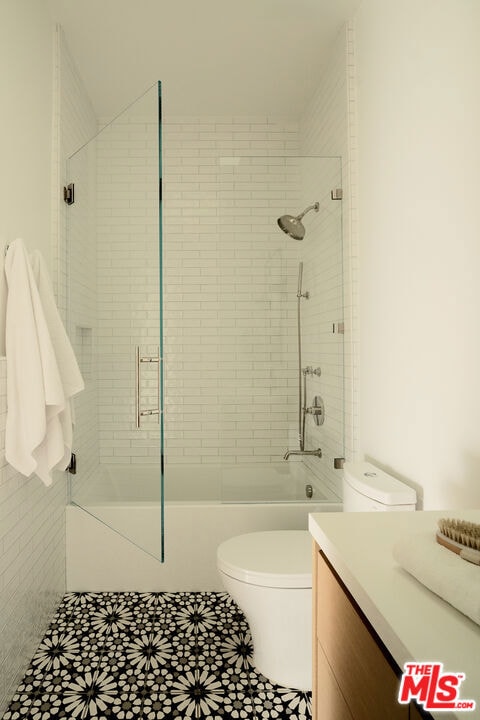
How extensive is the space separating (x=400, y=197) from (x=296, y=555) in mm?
1458

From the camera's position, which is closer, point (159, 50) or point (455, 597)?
point (455, 597)

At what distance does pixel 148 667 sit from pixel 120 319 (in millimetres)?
1495

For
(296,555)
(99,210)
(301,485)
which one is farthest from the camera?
(301,485)

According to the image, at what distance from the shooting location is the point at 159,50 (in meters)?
2.68

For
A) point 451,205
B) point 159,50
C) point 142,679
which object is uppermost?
point 159,50

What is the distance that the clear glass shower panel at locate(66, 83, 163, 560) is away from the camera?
6.98 feet

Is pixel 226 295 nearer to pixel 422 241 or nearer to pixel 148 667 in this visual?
pixel 422 241

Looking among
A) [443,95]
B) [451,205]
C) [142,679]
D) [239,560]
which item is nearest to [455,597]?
[451,205]

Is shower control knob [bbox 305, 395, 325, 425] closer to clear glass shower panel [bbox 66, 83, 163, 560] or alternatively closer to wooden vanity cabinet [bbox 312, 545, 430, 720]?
clear glass shower panel [bbox 66, 83, 163, 560]

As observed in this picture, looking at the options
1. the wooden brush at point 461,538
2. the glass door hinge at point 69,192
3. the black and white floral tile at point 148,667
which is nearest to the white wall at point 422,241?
the wooden brush at point 461,538

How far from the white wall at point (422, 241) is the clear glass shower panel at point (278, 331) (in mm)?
302

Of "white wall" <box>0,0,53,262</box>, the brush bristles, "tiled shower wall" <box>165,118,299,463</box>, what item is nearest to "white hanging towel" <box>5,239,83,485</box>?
"white wall" <box>0,0,53,262</box>

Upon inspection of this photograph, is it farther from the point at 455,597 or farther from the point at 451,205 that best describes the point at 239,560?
the point at 451,205

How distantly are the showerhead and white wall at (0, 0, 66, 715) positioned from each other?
48.2 inches
